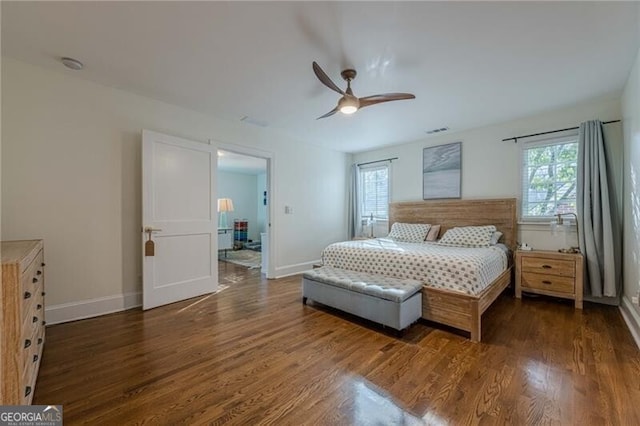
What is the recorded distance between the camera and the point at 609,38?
2.10m

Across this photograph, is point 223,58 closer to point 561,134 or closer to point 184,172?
point 184,172

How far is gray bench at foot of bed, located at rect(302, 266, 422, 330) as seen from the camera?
7.89 feet

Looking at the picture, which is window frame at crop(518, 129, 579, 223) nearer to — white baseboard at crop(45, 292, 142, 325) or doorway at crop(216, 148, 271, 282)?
doorway at crop(216, 148, 271, 282)

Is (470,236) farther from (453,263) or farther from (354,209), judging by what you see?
(354,209)

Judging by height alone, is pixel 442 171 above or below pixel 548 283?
above

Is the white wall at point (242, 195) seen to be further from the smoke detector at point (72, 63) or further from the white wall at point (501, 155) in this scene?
the smoke detector at point (72, 63)

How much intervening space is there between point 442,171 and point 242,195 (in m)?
6.42

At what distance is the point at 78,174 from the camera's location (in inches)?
109

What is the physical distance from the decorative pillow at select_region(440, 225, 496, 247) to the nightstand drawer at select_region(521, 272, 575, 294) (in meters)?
0.61

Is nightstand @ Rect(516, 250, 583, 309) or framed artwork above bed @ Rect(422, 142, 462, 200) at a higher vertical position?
framed artwork above bed @ Rect(422, 142, 462, 200)

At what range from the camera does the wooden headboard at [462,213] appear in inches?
153

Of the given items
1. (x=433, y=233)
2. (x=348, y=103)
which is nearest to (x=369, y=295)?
(x=348, y=103)

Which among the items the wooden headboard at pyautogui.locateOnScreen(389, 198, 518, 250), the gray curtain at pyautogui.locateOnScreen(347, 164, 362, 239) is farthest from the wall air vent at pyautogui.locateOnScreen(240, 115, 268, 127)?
the wooden headboard at pyautogui.locateOnScreen(389, 198, 518, 250)

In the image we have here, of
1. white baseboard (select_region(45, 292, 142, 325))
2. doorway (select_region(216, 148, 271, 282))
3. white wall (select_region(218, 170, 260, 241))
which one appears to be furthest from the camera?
white wall (select_region(218, 170, 260, 241))
